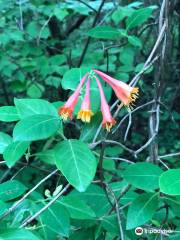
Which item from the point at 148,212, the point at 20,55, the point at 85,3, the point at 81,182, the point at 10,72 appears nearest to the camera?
the point at 81,182

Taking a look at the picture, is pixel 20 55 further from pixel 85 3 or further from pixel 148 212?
pixel 148 212

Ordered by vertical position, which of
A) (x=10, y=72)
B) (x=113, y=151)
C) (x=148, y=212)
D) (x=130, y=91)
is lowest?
(x=113, y=151)

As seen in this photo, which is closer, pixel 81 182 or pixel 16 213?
pixel 81 182

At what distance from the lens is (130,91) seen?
2.93 feet

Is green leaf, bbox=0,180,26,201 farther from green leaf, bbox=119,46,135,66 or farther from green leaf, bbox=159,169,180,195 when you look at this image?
green leaf, bbox=119,46,135,66

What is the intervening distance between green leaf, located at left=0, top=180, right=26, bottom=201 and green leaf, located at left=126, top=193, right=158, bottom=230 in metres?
0.26

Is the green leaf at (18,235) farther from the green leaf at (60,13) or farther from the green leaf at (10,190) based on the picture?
the green leaf at (60,13)

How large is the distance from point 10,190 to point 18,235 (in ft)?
0.83

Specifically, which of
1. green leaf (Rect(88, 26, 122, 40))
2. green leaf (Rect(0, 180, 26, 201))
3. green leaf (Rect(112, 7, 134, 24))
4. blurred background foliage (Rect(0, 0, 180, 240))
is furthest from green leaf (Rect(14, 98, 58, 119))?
green leaf (Rect(112, 7, 134, 24))

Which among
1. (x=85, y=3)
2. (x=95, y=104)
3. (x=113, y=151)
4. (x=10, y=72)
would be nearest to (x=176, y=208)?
(x=95, y=104)

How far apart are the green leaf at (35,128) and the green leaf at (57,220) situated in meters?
0.22

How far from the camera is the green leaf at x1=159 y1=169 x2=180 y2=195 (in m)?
0.81

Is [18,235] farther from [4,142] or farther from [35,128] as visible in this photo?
[4,142]

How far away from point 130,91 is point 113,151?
1.56 metres
